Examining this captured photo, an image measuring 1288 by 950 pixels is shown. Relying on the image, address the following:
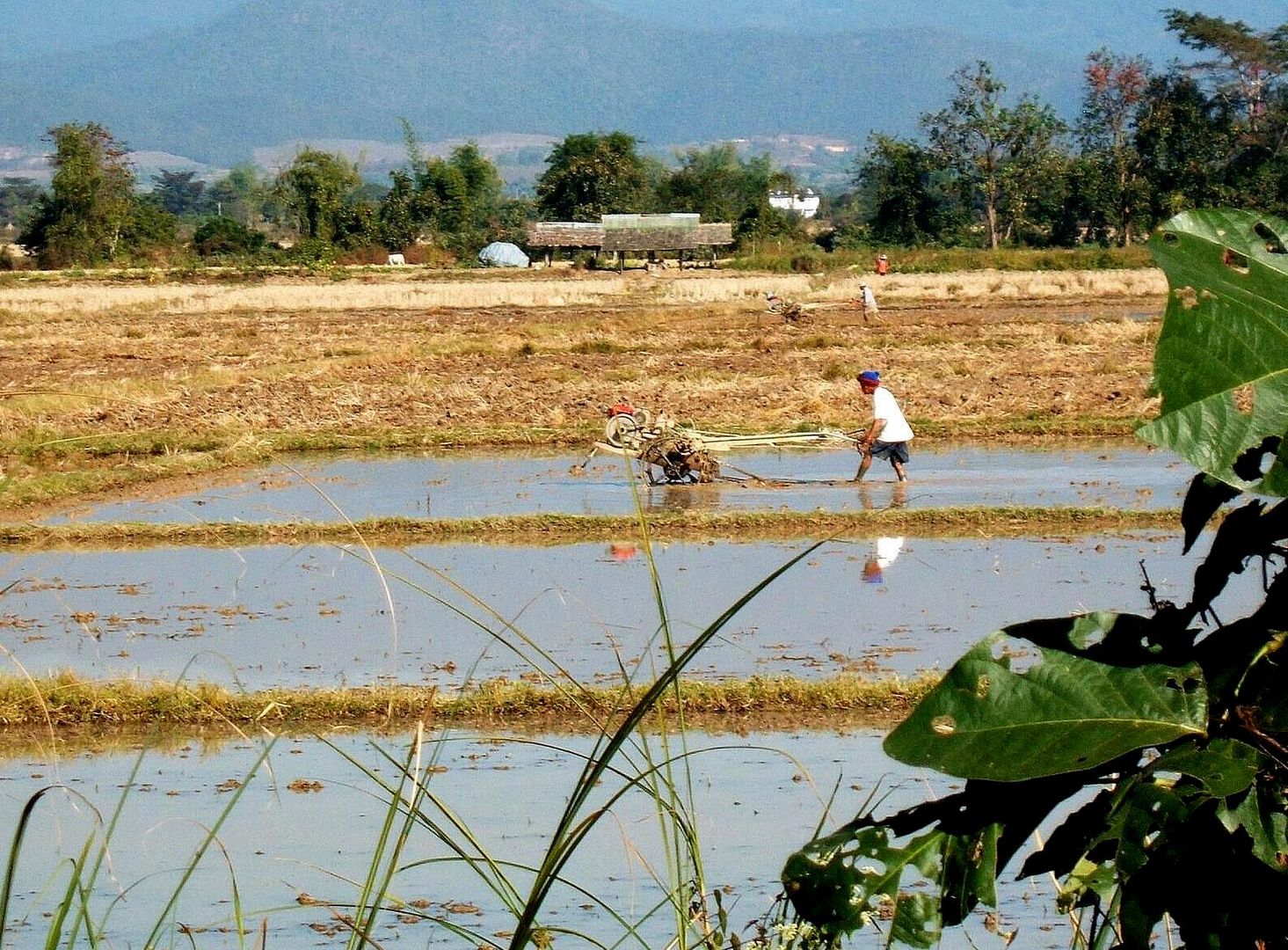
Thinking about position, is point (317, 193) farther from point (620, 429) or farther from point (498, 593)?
point (498, 593)

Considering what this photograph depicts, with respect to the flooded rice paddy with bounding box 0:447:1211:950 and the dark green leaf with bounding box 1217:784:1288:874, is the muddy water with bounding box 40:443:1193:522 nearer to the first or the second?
the flooded rice paddy with bounding box 0:447:1211:950

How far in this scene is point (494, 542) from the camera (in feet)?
38.8

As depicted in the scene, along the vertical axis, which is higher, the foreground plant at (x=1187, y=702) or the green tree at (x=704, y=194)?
the green tree at (x=704, y=194)

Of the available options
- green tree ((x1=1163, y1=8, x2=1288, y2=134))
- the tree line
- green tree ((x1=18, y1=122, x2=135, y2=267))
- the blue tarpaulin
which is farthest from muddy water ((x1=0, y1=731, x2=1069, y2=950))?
green tree ((x1=18, y1=122, x2=135, y2=267))

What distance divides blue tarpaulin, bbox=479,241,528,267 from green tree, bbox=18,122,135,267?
1315cm

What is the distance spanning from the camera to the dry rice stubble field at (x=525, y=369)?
17094mm

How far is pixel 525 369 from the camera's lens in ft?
75.3

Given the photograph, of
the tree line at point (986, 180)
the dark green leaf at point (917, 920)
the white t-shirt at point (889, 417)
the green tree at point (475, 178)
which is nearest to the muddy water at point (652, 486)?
the white t-shirt at point (889, 417)

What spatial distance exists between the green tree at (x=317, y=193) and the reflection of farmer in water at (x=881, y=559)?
46.9m

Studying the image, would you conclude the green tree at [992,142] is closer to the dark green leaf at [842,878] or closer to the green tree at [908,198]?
the green tree at [908,198]

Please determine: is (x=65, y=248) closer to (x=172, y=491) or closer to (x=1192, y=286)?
(x=172, y=491)

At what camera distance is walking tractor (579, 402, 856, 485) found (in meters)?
13.4

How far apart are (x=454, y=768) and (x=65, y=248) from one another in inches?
2131

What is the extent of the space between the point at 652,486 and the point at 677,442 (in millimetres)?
676
